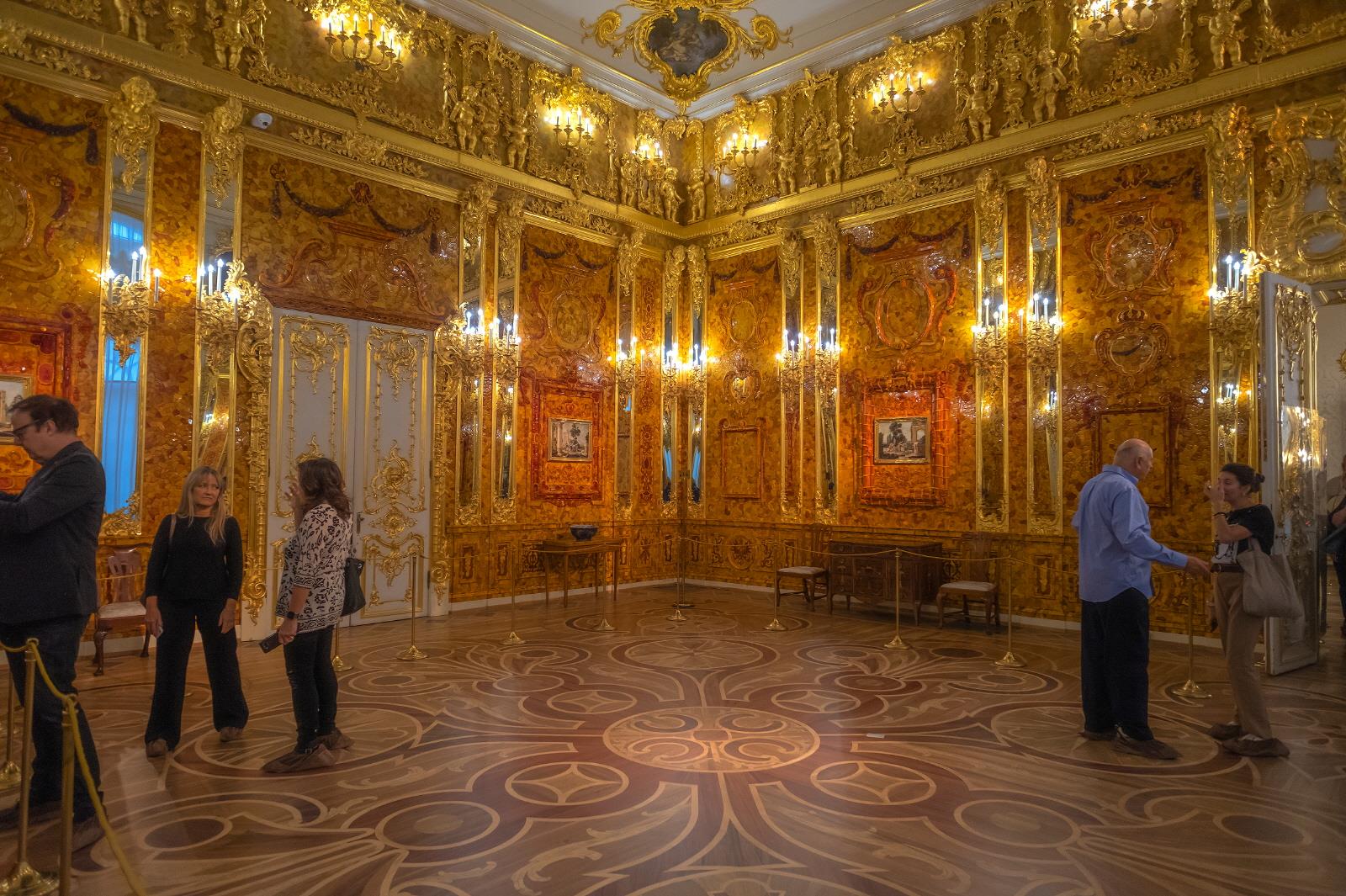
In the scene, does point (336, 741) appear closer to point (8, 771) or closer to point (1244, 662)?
point (8, 771)

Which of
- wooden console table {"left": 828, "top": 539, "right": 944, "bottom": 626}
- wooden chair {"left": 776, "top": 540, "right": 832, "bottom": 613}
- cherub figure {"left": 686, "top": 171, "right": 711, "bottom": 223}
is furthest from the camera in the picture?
cherub figure {"left": 686, "top": 171, "right": 711, "bottom": 223}

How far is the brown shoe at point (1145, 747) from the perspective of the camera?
483 cm

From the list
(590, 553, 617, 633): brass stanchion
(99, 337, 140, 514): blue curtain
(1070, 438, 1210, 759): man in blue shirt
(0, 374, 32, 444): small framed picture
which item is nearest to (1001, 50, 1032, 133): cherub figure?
(1070, 438, 1210, 759): man in blue shirt

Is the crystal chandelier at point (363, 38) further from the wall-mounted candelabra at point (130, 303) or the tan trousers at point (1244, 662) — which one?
the tan trousers at point (1244, 662)

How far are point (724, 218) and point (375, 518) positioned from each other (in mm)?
6795

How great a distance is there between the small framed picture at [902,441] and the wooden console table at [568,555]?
3665 millimetres

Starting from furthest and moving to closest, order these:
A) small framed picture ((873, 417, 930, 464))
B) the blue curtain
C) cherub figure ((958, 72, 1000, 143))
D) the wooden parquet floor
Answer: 1. small framed picture ((873, 417, 930, 464))
2. cherub figure ((958, 72, 1000, 143))
3. the blue curtain
4. the wooden parquet floor

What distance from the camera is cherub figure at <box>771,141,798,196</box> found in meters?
11.9

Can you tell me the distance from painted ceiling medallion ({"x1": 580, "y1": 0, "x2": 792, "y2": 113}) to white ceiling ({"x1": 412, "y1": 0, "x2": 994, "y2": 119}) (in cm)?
116

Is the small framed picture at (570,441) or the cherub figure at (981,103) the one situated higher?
the cherub figure at (981,103)

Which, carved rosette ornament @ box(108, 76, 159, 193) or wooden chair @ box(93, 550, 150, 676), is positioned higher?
carved rosette ornament @ box(108, 76, 159, 193)

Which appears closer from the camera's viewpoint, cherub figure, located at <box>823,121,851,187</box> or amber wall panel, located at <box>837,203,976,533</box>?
amber wall panel, located at <box>837,203,976,533</box>

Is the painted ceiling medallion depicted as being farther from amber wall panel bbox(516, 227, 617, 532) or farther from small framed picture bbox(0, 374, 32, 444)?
small framed picture bbox(0, 374, 32, 444)

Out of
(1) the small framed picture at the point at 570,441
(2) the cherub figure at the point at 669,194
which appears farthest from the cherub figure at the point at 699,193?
(1) the small framed picture at the point at 570,441
